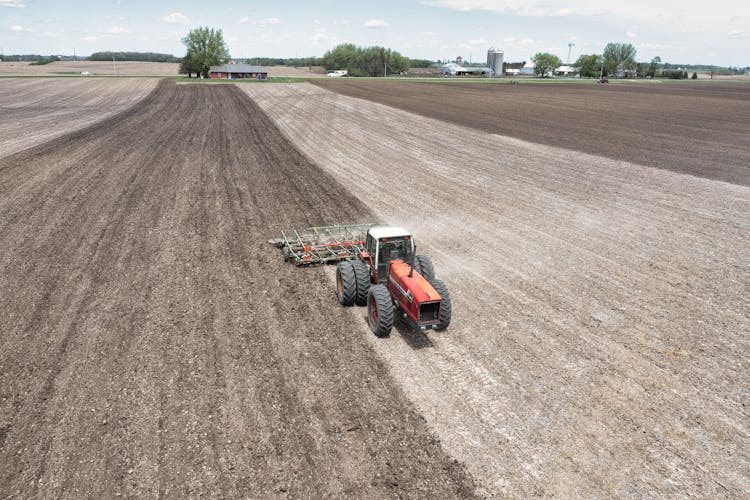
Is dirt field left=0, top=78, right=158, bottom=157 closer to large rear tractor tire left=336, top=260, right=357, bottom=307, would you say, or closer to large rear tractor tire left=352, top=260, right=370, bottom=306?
large rear tractor tire left=336, top=260, right=357, bottom=307

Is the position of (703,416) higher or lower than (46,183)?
lower

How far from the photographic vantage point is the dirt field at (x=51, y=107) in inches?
1312

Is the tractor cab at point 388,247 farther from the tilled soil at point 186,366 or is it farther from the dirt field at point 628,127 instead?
the dirt field at point 628,127

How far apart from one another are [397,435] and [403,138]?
29.2m

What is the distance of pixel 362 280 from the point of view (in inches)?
448

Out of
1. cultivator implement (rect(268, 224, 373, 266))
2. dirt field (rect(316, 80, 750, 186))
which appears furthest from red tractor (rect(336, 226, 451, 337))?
dirt field (rect(316, 80, 750, 186))

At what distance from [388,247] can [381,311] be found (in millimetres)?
1817

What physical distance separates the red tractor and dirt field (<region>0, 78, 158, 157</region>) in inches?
1056

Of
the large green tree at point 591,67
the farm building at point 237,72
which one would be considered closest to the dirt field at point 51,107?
the farm building at point 237,72

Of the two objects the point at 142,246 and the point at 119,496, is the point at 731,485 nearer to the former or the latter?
the point at 119,496

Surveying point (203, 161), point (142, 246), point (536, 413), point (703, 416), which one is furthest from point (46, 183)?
point (703, 416)

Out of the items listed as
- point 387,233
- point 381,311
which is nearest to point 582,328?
point 381,311

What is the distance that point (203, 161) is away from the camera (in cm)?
2575

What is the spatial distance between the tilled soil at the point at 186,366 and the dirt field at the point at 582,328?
1186 millimetres
